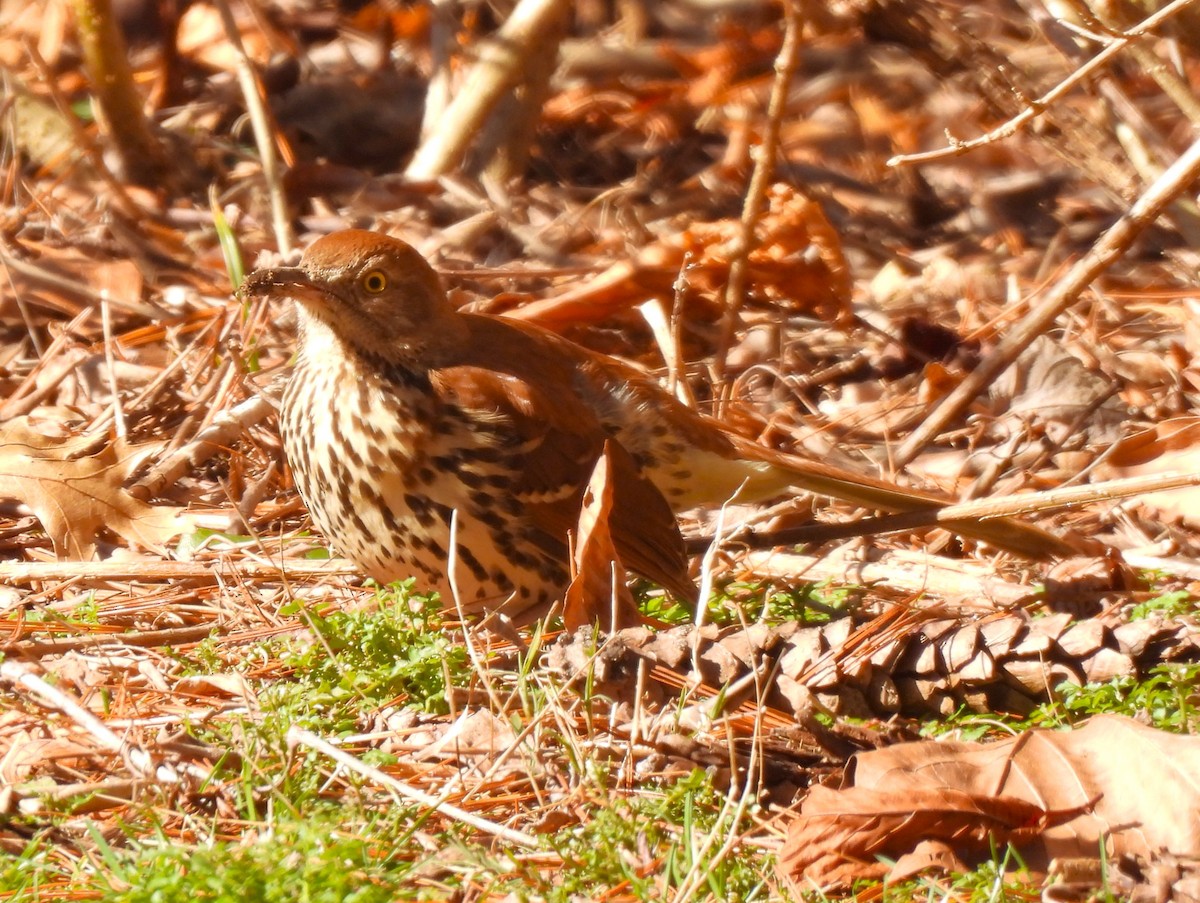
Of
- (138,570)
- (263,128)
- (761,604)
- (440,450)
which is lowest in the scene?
(761,604)

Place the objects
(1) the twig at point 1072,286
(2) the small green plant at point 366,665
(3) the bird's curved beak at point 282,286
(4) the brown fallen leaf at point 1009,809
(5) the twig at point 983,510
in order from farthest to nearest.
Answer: (1) the twig at point 1072,286 → (3) the bird's curved beak at point 282,286 → (5) the twig at point 983,510 → (2) the small green plant at point 366,665 → (4) the brown fallen leaf at point 1009,809

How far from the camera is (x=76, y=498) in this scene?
142 inches

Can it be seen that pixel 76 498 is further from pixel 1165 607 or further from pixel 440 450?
pixel 1165 607

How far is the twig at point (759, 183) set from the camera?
3.98 meters

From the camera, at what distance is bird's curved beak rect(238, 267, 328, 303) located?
306 cm

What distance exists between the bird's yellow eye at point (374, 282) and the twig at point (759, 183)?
1.27 metres

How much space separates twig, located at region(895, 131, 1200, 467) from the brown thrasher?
0.49 metres

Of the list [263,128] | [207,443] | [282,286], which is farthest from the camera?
[263,128]

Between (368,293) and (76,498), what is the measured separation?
36.3 inches

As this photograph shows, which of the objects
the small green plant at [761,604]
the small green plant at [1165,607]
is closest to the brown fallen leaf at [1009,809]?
the small green plant at [1165,607]

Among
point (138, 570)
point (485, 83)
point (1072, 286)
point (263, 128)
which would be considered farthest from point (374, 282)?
point (485, 83)

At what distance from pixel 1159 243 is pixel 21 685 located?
383 centimetres

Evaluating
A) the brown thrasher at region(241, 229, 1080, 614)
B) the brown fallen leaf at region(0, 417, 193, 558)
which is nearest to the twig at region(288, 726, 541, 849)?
the brown thrasher at region(241, 229, 1080, 614)

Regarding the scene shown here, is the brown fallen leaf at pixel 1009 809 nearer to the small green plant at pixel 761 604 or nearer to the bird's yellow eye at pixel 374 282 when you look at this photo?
the small green plant at pixel 761 604
